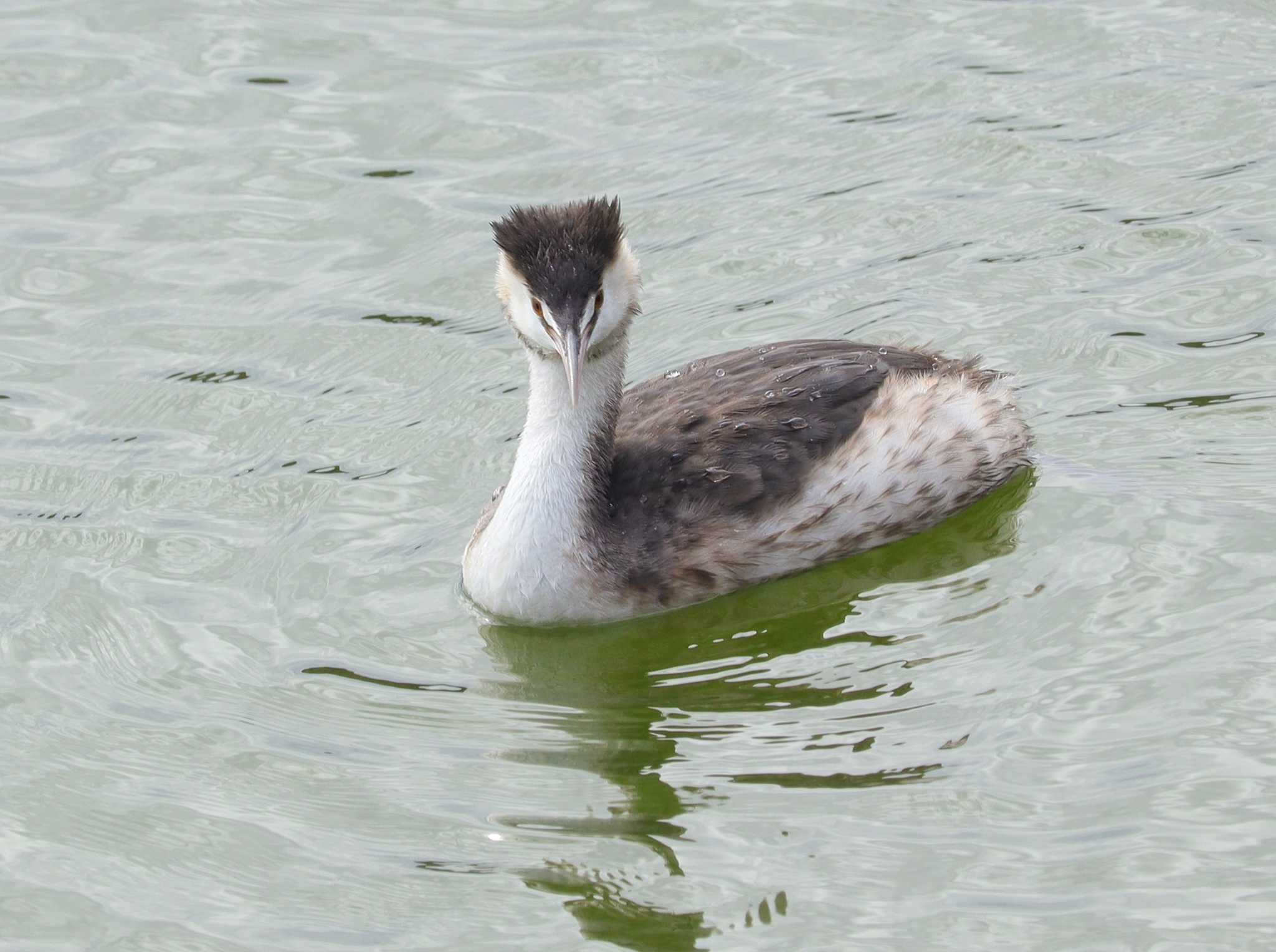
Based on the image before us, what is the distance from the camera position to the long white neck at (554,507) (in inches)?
328

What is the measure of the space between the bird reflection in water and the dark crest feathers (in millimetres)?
1349

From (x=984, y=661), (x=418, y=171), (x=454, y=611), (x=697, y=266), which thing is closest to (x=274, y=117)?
(x=418, y=171)

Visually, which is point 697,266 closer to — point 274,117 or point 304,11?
point 274,117

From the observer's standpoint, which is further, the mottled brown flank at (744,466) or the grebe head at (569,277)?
the mottled brown flank at (744,466)

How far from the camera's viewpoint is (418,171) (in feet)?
39.3

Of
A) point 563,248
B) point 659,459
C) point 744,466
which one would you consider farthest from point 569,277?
point 744,466

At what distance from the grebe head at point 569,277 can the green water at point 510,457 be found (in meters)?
1.15

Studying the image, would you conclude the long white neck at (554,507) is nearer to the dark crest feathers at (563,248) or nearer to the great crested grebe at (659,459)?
the great crested grebe at (659,459)

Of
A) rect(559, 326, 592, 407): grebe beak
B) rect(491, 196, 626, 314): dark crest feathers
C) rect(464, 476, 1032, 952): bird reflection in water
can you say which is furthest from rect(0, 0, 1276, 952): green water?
rect(491, 196, 626, 314): dark crest feathers

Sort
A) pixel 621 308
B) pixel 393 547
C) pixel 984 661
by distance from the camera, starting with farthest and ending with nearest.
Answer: pixel 393 547 < pixel 621 308 < pixel 984 661

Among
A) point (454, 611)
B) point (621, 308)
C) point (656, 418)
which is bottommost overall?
A: point (454, 611)

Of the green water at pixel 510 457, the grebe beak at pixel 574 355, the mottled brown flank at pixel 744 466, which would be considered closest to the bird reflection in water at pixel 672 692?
the green water at pixel 510 457

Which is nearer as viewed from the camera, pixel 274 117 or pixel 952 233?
pixel 952 233

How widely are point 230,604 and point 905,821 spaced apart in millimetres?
3079
